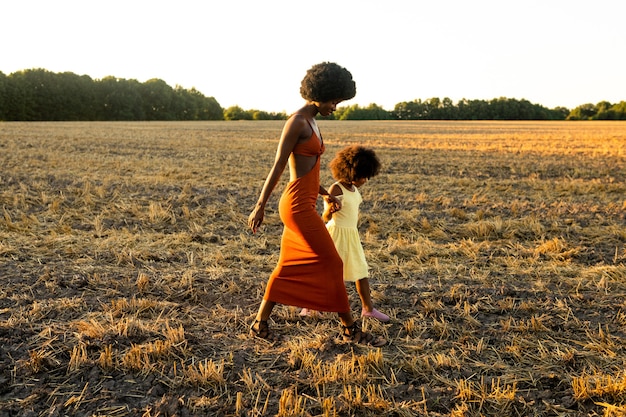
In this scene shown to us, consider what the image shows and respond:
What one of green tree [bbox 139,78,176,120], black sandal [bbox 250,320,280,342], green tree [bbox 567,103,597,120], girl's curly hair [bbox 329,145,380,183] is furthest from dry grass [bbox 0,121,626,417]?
green tree [bbox 567,103,597,120]

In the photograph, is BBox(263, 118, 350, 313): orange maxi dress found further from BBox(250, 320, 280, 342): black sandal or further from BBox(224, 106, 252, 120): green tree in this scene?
BBox(224, 106, 252, 120): green tree

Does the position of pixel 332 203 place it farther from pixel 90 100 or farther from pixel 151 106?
pixel 151 106

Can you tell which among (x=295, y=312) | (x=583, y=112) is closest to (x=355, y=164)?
(x=295, y=312)

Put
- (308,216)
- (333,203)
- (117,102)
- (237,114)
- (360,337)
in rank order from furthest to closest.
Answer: (237,114), (117,102), (333,203), (360,337), (308,216)

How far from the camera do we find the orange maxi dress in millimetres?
3561

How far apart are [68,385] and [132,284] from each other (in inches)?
70.0

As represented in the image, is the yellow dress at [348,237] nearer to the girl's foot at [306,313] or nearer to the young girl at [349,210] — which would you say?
the young girl at [349,210]

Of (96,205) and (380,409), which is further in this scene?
(96,205)

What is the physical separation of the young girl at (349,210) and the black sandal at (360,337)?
0.38 m

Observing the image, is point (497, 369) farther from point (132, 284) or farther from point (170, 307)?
point (132, 284)

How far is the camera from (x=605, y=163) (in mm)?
14977

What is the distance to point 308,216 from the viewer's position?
3557 mm

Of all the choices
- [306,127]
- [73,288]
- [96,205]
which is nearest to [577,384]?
[306,127]

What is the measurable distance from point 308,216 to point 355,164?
2.24 ft
